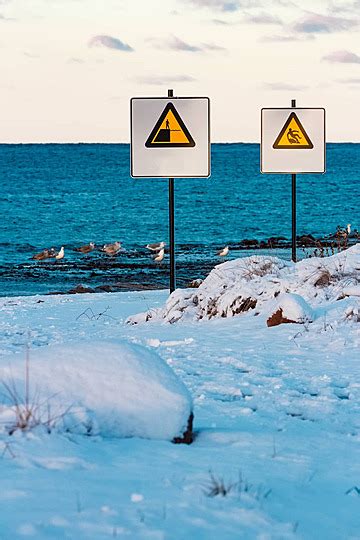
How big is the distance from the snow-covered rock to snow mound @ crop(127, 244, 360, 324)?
711 mm

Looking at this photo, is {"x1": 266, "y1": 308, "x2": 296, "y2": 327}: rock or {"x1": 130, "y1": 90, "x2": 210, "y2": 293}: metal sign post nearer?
{"x1": 266, "y1": 308, "x2": 296, "y2": 327}: rock

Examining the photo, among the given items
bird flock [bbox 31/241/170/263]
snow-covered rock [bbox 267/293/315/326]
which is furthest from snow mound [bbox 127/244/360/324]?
bird flock [bbox 31/241/170/263]

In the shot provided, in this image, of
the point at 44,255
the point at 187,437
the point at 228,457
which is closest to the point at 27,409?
the point at 187,437

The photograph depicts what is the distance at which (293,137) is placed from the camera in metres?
13.5

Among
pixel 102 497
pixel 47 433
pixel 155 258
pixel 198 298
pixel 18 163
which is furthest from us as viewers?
pixel 18 163

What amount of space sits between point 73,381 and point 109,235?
36.3 m

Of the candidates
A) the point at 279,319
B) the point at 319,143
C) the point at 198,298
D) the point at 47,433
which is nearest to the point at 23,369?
the point at 47,433

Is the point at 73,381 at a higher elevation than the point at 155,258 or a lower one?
higher

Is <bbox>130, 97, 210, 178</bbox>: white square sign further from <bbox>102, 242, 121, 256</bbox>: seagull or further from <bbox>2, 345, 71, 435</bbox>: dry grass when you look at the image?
<bbox>102, 242, 121, 256</bbox>: seagull

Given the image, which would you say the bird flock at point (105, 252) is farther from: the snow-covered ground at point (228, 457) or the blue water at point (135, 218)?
the snow-covered ground at point (228, 457)

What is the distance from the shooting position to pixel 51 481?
3.47 metres

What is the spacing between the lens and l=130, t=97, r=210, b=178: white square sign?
11.4 meters

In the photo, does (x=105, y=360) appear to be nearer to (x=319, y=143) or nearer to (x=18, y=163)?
(x=319, y=143)

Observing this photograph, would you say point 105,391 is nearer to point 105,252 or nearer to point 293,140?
point 293,140
